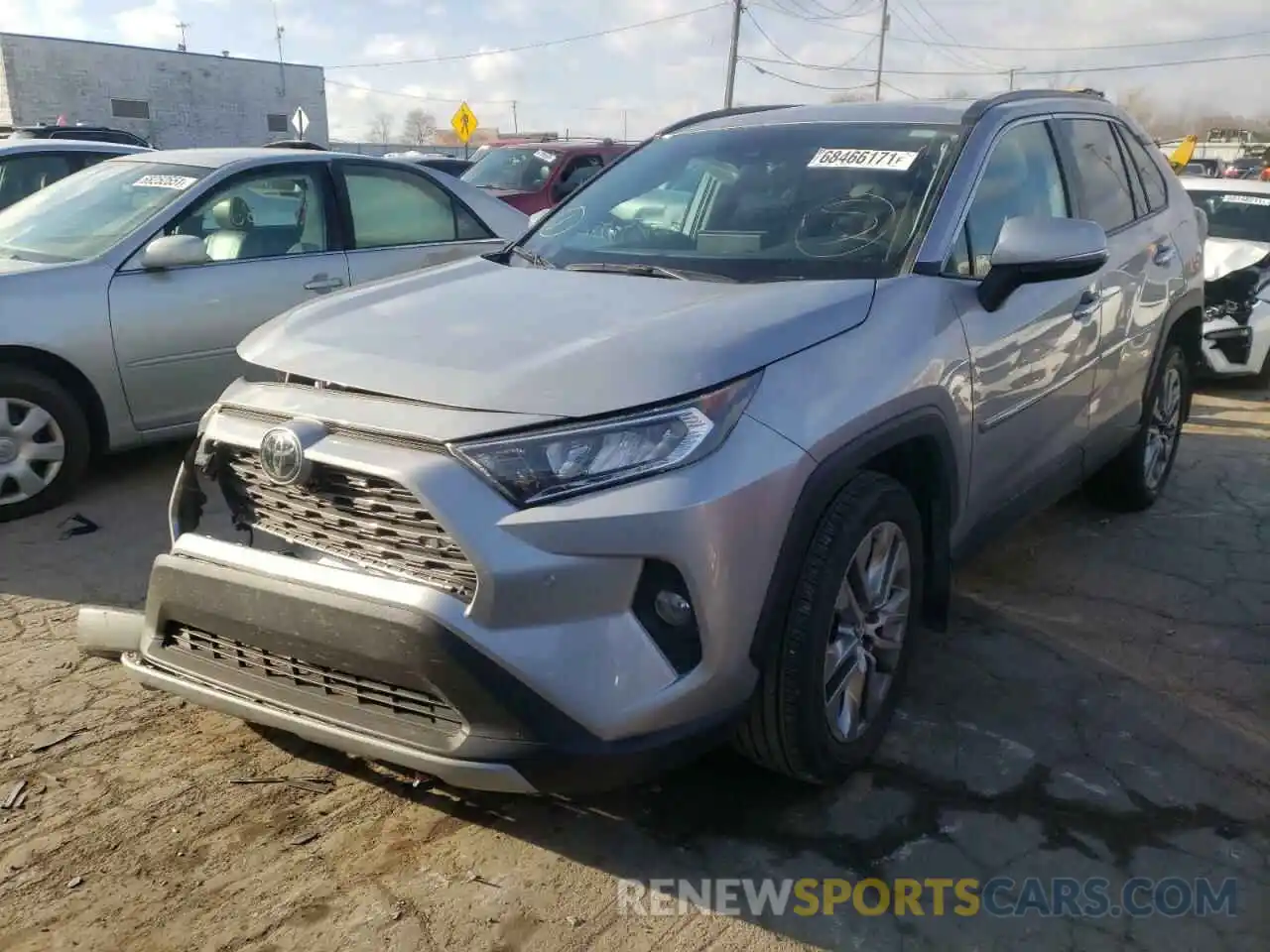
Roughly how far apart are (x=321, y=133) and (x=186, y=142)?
213 inches

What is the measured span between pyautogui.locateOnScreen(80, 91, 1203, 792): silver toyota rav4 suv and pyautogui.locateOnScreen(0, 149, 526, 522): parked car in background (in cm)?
229

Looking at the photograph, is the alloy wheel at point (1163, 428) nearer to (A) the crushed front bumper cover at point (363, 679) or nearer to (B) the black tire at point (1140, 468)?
(B) the black tire at point (1140, 468)

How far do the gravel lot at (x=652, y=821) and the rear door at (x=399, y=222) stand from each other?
271 cm

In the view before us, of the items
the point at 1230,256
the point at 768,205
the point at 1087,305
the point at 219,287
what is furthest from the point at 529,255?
the point at 1230,256

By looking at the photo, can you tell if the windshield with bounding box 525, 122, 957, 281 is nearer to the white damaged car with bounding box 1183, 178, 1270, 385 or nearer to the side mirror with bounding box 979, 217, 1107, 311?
the side mirror with bounding box 979, 217, 1107, 311

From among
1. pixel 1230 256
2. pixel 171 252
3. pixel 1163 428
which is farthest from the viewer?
pixel 1230 256

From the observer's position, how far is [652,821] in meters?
2.83

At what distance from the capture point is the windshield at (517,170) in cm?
1296

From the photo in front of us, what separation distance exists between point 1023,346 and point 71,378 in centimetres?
400

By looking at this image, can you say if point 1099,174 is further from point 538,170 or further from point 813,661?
point 538,170

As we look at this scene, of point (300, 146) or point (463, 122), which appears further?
point (463, 122)

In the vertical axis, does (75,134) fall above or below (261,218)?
above

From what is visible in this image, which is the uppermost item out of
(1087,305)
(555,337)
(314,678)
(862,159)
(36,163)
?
(862,159)

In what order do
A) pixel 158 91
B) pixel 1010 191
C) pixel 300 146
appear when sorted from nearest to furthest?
pixel 1010 191
pixel 300 146
pixel 158 91
